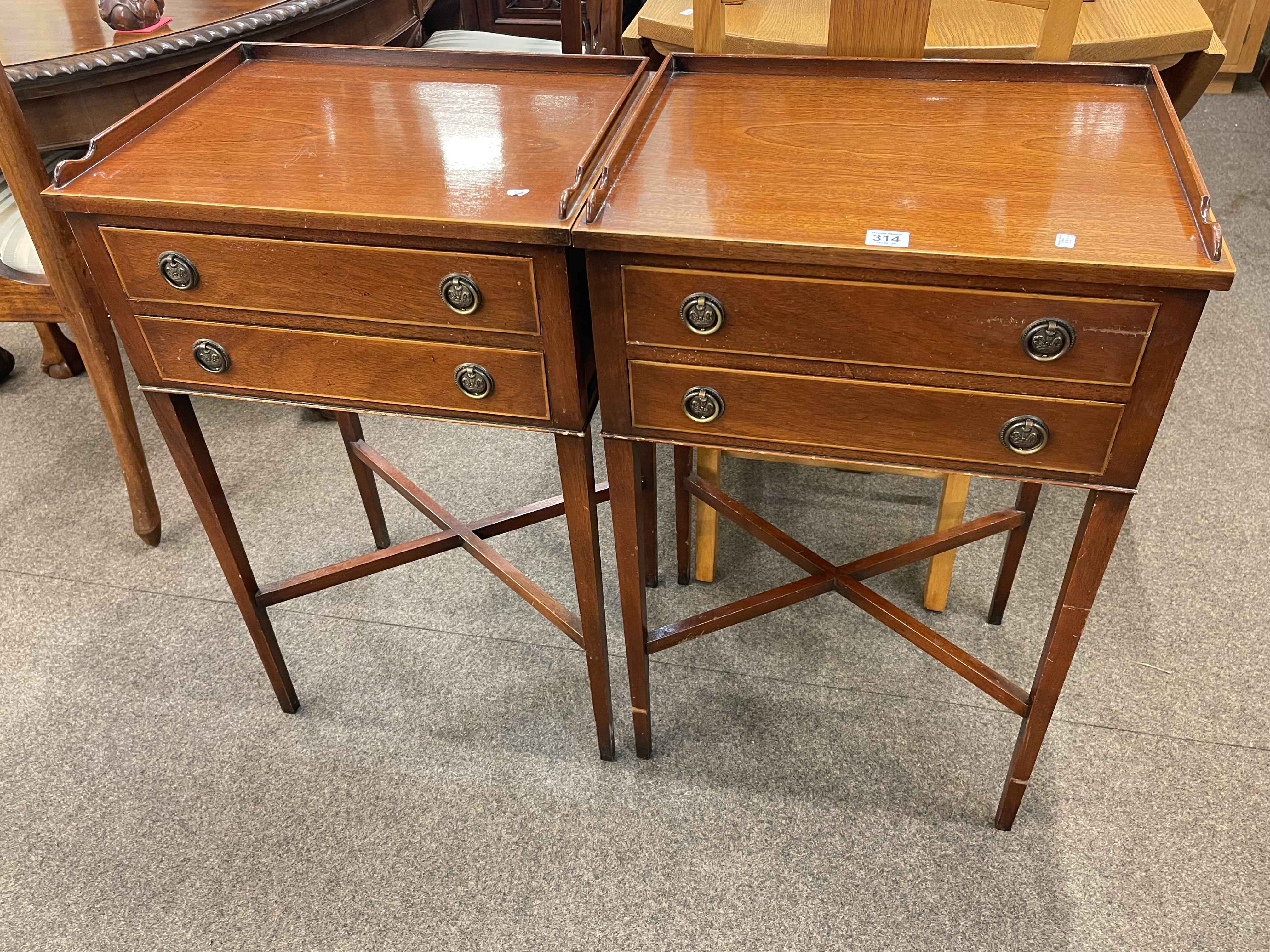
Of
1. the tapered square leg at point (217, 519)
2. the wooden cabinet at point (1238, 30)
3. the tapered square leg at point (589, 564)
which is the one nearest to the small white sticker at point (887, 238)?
the tapered square leg at point (589, 564)

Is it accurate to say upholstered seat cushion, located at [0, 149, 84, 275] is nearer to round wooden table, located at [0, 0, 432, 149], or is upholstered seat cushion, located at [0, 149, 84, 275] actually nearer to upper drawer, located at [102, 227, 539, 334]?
round wooden table, located at [0, 0, 432, 149]

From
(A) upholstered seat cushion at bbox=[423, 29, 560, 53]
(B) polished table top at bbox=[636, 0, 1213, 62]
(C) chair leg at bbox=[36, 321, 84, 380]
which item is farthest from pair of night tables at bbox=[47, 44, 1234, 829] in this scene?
(C) chair leg at bbox=[36, 321, 84, 380]

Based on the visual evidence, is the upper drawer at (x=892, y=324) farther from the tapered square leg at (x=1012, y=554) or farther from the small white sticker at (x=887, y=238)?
the tapered square leg at (x=1012, y=554)

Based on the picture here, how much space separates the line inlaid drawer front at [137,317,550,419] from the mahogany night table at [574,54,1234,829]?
12 centimetres

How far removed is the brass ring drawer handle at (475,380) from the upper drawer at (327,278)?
0.05 meters

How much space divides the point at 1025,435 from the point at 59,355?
96.0 inches

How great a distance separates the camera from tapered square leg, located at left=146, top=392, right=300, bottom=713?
136 cm

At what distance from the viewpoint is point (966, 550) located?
1.99m

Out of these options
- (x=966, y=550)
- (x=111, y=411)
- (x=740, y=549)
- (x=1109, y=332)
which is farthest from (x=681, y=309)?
(x=111, y=411)

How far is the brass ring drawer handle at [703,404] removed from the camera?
112cm

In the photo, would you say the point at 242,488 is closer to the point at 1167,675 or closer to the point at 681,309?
the point at 681,309

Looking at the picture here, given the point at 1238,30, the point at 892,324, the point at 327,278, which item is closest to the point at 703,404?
the point at 892,324

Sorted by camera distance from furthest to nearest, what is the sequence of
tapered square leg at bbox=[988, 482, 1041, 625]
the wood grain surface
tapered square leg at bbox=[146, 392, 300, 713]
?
tapered square leg at bbox=[988, 482, 1041, 625] → tapered square leg at bbox=[146, 392, 300, 713] → the wood grain surface

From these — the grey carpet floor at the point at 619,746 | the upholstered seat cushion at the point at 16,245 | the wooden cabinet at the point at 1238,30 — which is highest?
the upholstered seat cushion at the point at 16,245
